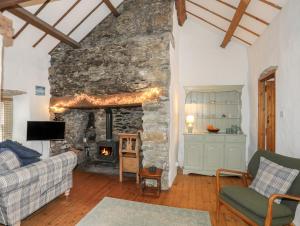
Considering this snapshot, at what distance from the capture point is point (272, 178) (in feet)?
7.75

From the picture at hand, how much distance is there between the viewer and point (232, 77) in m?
5.27

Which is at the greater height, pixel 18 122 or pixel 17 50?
pixel 17 50

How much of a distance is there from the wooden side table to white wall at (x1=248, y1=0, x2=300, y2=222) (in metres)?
2.06

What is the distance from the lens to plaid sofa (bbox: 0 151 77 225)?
2.26 m

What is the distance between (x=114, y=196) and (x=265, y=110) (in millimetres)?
3644

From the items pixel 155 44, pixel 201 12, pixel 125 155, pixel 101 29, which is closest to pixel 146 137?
pixel 125 155

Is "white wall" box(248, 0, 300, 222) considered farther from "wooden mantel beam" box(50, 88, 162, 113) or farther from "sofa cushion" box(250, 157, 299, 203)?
"wooden mantel beam" box(50, 88, 162, 113)

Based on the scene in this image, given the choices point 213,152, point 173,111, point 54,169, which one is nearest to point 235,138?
point 213,152

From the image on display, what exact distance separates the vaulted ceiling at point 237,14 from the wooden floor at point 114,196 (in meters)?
3.40

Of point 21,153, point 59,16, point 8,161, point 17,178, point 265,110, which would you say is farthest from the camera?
point 265,110

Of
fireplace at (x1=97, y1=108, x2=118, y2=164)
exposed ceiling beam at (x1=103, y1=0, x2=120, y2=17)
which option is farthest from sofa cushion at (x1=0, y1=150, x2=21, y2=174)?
exposed ceiling beam at (x1=103, y1=0, x2=120, y2=17)

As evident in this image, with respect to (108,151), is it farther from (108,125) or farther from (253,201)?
(253,201)

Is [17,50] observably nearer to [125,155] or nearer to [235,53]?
[125,155]

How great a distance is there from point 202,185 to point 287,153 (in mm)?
1903
